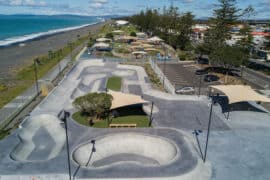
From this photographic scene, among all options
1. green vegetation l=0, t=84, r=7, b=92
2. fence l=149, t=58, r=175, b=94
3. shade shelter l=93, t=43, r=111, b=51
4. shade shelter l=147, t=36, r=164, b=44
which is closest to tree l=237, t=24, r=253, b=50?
fence l=149, t=58, r=175, b=94

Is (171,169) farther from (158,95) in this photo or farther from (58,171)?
(158,95)

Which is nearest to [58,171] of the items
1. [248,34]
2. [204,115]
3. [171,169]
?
[171,169]

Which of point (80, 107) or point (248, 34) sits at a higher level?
point (248, 34)

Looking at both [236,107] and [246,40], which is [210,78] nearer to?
[236,107]

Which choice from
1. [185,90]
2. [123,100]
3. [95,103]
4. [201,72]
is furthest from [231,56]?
[95,103]

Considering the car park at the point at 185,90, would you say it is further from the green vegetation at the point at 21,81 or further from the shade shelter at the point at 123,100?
the green vegetation at the point at 21,81

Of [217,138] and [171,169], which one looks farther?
[217,138]

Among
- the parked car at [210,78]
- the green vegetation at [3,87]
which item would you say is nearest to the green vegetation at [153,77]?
the parked car at [210,78]
